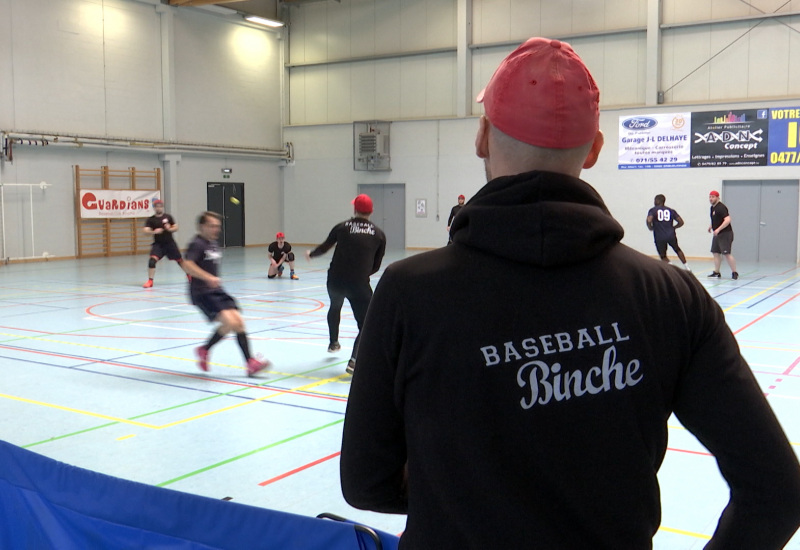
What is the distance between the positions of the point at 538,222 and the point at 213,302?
7.74 meters

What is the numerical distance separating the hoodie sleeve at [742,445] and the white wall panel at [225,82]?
29.1 meters

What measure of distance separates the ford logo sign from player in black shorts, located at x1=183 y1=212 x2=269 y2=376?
64.2 ft

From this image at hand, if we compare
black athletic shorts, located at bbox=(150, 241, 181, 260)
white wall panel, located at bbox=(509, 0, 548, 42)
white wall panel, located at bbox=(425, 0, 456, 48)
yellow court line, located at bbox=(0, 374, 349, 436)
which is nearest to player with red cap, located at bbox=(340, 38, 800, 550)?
yellow court line, located at bbox=(0, 374, 349, 436)

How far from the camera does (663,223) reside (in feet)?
59.8

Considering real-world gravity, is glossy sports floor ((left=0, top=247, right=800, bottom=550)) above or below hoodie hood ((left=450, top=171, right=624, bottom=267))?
below

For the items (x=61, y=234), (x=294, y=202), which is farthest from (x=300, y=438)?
(x=294, y=202)

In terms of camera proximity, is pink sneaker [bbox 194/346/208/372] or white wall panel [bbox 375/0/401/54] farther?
white wall panel [bbox 375/0/401/54]

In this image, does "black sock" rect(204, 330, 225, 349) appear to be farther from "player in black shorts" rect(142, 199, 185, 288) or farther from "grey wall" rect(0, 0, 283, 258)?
"grey wall" rect(0, 0, 283, 258)

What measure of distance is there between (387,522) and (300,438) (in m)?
1.97

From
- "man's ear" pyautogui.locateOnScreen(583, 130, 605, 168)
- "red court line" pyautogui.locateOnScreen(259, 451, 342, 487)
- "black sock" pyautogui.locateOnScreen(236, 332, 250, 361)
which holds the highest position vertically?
"man's ear" pyautogui.locateOnScreen(583, 130, 605, 168)

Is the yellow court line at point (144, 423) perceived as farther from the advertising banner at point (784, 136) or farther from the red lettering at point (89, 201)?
the advertising banner at point (784, 136)

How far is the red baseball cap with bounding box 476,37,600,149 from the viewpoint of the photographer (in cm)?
138

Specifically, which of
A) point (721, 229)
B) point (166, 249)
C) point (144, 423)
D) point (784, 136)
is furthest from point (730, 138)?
point (144, 423)

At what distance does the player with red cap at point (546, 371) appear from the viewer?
1.33 meters
